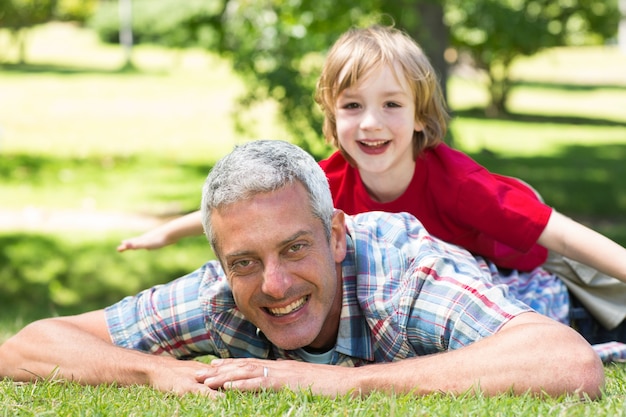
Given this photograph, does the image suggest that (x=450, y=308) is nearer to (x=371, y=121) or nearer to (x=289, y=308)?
(x=289, y=308)

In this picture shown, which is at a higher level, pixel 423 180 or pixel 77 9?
pixel 423 180

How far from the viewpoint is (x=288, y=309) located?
11.1ft

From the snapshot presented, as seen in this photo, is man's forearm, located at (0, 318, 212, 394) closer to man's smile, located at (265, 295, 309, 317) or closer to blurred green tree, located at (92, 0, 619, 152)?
man's smile, located at (265, 295, 309, 317)

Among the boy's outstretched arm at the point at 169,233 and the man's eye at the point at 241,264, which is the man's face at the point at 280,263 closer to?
the man's eye at the point at 241,264

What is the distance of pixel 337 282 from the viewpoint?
11.9 feet

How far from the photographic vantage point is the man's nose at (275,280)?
326 centimetres

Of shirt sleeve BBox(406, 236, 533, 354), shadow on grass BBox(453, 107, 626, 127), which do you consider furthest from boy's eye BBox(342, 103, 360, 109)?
shadow on grass BBox(453, 107, 626, 127)

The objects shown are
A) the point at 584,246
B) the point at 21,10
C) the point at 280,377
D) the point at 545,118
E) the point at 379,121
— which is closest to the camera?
the point at 280,377

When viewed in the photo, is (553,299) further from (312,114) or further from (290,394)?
(312,114)

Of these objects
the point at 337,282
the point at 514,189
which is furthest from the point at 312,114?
the point at 337,282

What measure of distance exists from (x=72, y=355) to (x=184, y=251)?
708cm

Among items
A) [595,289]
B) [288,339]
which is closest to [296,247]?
[288,339]

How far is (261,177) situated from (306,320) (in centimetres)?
54

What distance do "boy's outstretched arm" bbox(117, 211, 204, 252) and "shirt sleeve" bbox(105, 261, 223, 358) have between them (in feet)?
3.23
